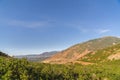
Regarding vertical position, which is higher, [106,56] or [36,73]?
[106,56]

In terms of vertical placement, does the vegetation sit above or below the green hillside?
below

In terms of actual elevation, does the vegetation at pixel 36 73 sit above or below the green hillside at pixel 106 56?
below

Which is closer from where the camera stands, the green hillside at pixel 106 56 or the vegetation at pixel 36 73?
the vegetation at pixel 36 73

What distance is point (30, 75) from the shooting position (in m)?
42.7

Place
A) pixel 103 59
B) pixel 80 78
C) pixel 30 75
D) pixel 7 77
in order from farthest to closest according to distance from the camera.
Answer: pixel 103 59 < pixel 80 78 < pixel 30 75 < pixel 7 77

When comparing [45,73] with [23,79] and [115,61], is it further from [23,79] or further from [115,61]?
[115,61]

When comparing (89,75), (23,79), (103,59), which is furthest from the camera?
(103,59)

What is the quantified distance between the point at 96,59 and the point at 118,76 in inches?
2142

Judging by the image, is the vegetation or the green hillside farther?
the green hillside

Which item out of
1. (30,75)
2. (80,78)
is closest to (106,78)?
(80,78)

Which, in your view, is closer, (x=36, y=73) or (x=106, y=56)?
(x=36, y=73)

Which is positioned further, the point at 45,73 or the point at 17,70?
the point at 45,73

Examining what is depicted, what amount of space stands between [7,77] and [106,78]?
3886 cm

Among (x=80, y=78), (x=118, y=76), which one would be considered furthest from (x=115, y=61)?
(x=80, y=78)
